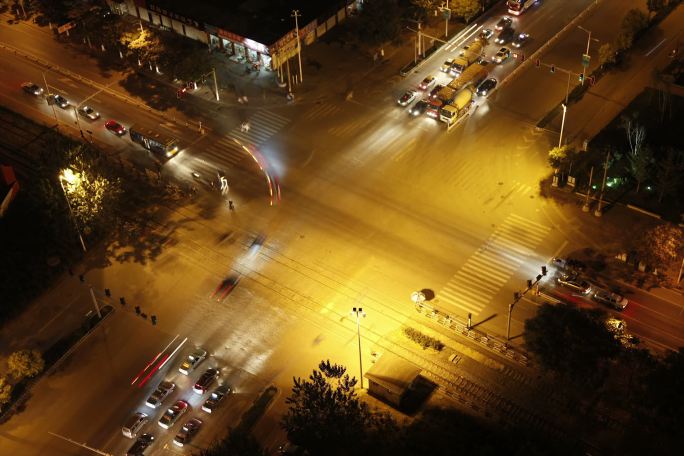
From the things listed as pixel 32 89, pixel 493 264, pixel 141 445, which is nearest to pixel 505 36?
pixel 493 264

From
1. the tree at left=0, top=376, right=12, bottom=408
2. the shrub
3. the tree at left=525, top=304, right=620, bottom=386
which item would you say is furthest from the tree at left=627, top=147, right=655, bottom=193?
the tree at left=0, top=376, right=12, bottom=408

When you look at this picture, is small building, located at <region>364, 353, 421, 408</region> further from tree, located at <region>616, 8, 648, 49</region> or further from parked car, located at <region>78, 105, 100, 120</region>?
tree, located at <region>616, 8, 648, 49</region>

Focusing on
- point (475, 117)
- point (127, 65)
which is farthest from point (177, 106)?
point (475, 117)

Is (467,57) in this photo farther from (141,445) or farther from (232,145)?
(141,445)

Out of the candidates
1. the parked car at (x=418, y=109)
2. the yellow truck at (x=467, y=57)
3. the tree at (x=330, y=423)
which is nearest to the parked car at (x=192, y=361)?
the tree at (x=330, y=423)

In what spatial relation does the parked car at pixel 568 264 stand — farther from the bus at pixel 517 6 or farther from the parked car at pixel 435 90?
the bus at pixel 517 6
